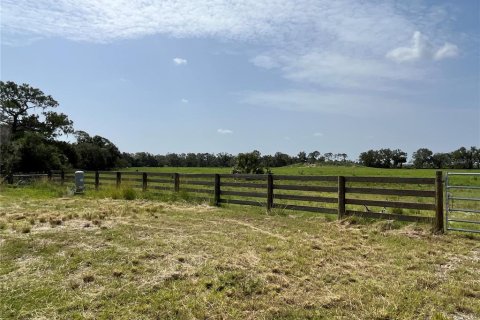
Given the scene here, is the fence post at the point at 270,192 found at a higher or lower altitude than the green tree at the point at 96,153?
lower

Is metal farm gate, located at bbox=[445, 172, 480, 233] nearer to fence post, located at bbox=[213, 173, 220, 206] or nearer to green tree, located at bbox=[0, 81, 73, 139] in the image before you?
fence post, located at bbox=[213, 173, 220, 206]

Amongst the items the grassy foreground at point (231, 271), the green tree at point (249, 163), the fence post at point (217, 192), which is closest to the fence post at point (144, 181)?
the fence post at point (217, 192)

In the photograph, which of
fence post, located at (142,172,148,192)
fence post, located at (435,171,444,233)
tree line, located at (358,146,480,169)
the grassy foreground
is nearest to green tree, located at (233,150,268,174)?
fence post, located at (142,172,148,192)

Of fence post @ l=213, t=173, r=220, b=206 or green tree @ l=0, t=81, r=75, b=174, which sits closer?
fence post @ l=213, t=173, r=220, b=206

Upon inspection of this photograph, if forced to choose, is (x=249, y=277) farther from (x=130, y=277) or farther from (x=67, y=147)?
(x=67, y=147)

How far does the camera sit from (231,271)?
5148mm

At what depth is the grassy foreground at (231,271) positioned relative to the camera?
4.11m

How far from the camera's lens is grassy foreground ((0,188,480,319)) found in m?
4.11

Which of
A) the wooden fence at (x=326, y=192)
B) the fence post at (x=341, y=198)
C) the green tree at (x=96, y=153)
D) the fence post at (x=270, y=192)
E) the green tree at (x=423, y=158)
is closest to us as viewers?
the wooden fence at (x=326, y=192)

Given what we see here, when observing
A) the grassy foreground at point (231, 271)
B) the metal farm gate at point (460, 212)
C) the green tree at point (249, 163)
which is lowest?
the grassy foreground at point (231, 271)

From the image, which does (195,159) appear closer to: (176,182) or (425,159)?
(425,159)

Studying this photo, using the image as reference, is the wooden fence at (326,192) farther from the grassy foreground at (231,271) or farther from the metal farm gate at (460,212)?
the grassy foreground at (231,271)

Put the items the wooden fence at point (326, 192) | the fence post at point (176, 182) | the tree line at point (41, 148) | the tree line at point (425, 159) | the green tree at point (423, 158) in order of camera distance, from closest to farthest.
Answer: the wooden fence at point (326, 192)
the fence post at point (176, 182)
the tree line at point (41, 148)
the tree line at point (425, 159)
the green tree at point (423, 158)

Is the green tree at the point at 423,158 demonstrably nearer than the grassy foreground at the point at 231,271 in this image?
No
